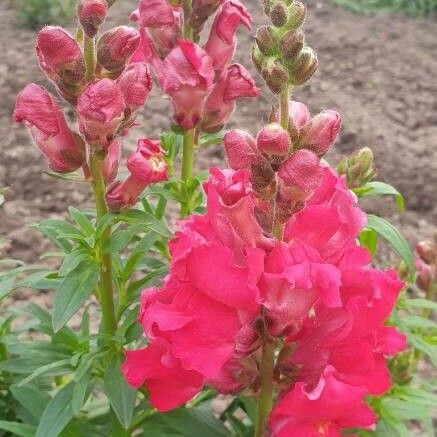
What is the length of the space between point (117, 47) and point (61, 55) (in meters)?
0.11

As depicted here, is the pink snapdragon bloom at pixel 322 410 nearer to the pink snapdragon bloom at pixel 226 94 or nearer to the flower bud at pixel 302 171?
the flower bud at pixel 302 171

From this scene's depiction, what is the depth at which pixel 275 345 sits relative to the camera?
1.51 meters

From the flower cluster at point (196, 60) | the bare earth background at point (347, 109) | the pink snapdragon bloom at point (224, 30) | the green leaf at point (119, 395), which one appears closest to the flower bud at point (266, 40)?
the flower cluster at point (196, 60)

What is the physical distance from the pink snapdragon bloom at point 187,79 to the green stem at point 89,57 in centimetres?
25

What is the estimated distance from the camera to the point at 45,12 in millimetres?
6516

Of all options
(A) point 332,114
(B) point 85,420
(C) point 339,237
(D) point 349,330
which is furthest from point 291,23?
(B) point 85,420

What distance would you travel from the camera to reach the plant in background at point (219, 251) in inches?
54.0

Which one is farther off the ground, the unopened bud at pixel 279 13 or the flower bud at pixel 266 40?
the unopened bud at pixel 279 13

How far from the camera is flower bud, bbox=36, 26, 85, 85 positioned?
165 cm

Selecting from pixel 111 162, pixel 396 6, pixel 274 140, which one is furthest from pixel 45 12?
pixel 274 140

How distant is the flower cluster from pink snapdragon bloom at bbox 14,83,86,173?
0.29m

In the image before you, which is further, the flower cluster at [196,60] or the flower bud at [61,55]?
the flower cluster at [196,60]

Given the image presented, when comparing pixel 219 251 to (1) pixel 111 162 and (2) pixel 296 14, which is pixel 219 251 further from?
(1) pixel 111 162

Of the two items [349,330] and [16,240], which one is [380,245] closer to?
[16,240]
